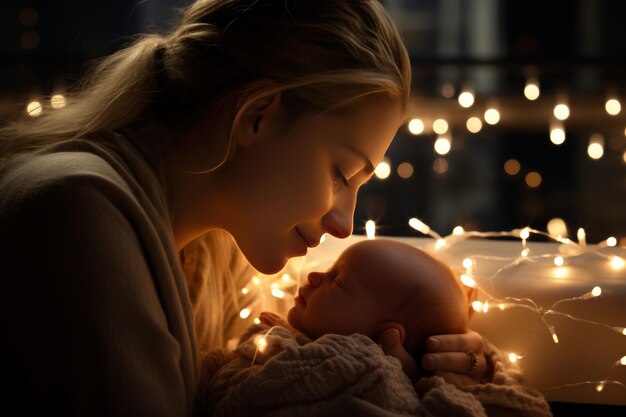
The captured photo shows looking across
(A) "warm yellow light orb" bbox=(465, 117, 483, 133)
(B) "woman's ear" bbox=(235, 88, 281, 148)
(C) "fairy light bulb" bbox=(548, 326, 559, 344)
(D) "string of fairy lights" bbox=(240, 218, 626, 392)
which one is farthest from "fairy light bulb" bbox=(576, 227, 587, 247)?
(A) "warm yellow light orb" bbox=(465, 117, 483, 133)

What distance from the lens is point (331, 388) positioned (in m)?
0.99

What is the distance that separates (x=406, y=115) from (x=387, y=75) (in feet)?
0.40

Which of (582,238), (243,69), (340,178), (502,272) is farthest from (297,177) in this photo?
(582,238)

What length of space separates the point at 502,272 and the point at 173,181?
665 mm

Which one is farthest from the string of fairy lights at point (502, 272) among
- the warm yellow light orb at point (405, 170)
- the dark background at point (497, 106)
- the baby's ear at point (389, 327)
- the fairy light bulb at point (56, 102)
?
the warm yellow light orb at point (405, 170)

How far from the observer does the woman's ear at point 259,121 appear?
1075 millimetres

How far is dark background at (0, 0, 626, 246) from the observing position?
3076 mm

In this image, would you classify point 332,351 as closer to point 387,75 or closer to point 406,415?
point 406,415

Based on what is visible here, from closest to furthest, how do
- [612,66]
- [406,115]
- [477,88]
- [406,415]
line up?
[406,415]
[406,115]
[612,66]
[477,88]

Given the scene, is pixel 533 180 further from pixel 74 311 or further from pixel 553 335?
pixel 74 311

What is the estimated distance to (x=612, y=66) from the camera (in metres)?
2.29

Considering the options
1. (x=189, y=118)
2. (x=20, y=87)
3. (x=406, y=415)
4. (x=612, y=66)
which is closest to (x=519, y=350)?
(x=406, y=415)

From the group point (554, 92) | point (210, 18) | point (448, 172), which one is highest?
point (210, 18)

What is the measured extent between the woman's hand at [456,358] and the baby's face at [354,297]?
0.31 ft
